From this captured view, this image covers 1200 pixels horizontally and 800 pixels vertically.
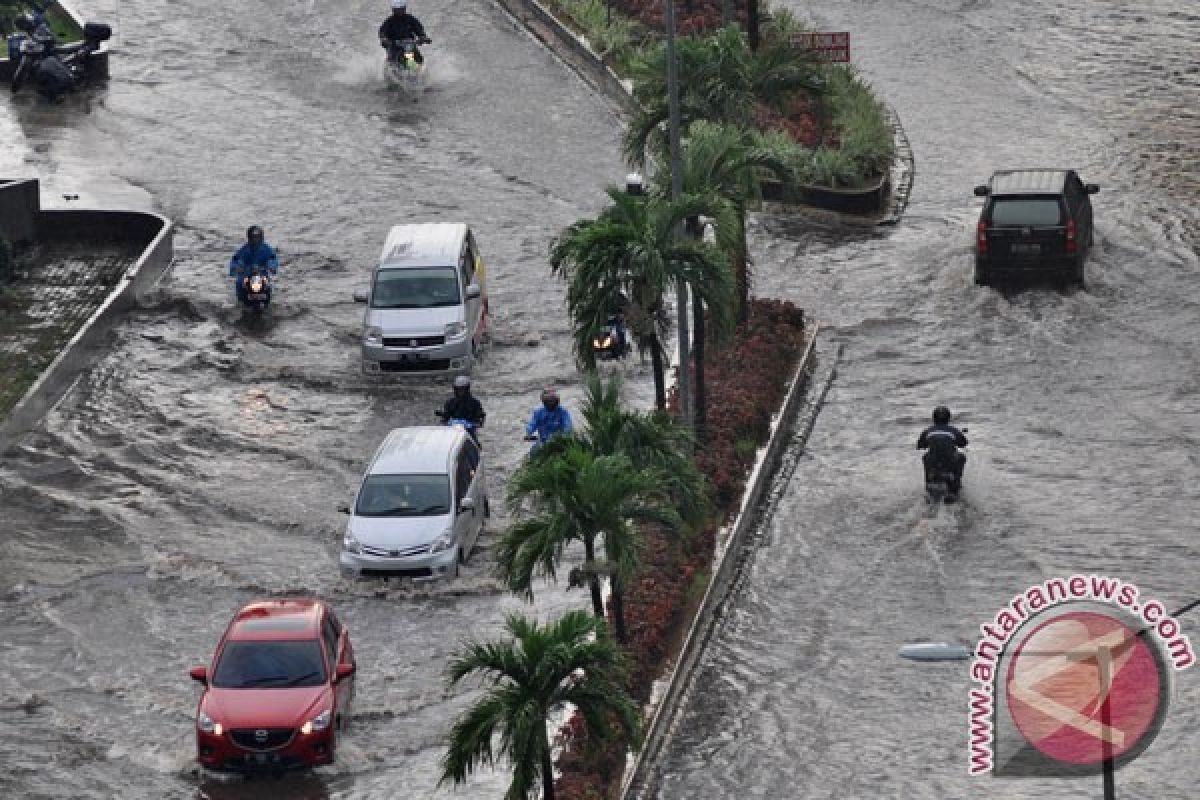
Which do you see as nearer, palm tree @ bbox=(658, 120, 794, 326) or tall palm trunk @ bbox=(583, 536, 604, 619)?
tall palm trunk @ bbox=(583, 536, 604, 619)

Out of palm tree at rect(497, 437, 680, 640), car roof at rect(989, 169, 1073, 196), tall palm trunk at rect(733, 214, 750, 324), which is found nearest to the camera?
palm tree at rect(497, 437, 680, 640)

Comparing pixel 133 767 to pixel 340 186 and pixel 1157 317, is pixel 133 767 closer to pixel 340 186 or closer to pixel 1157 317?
pixel 1157 317

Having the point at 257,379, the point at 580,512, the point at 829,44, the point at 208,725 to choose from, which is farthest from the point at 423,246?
the point at 208,725

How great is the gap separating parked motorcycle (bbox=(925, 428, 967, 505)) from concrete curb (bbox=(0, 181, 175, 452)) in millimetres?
12643

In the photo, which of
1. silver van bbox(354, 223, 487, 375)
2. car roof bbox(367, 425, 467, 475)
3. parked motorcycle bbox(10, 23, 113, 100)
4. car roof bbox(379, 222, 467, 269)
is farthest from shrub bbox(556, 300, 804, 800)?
parked motorcycle bbox(10, 23, 113, 100)

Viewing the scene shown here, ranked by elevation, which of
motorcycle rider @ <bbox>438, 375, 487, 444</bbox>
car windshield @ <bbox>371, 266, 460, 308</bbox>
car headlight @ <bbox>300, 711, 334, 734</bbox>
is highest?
car windshield @ <bbox>371, 266, 460, 308</bbox>

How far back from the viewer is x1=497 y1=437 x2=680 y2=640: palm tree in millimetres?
27383

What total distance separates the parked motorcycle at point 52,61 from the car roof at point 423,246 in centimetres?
1497

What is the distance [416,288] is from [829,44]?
1263 cm

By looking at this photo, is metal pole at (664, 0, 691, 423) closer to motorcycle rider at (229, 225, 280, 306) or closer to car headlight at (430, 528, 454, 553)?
car headlight at (430, 528, 454, 553)

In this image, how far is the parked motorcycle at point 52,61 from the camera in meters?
53.8

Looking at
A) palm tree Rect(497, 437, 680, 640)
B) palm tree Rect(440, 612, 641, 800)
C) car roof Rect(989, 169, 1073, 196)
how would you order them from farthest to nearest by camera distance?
car roof Rect(989, 169, 1073, 196) → palm tree Rect(497, 437, 680, 640) → palm tree Rect(440, 612, 641, 800)

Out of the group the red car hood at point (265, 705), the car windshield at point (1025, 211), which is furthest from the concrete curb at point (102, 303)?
the car windshield at point (1025, 211)

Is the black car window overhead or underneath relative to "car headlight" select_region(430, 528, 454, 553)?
overhead
